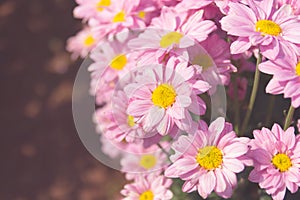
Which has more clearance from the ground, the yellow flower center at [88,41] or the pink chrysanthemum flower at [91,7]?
the pink chrysanthemum flower at [91,7]

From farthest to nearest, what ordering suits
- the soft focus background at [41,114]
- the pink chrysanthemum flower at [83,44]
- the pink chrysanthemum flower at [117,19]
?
the soft focus background at [41,114] → the pink chrysanthemum flower at [83,44] → the pink chrysanthemum flower at [117,19]

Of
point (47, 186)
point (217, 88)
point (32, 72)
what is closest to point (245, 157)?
point (217, 88)

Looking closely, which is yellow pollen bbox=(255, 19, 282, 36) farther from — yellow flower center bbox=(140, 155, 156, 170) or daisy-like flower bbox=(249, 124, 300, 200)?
yellow flower center bbox=(140, 155, 156, 170)

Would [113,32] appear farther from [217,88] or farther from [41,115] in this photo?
[41,115]

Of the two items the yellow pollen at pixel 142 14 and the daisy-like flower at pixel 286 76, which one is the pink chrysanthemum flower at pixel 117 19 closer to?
the yellow pollen at pixel 142 14

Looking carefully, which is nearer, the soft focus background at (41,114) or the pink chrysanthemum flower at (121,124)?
the pink chrysanthemum flower at (121,124)

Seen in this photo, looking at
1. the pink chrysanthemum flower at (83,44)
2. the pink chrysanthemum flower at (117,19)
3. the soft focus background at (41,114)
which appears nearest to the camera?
the pink chrysanthemum flower at (117,19)

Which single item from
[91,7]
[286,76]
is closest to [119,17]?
[91,7]

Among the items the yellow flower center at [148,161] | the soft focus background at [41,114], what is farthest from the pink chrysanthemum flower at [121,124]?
the soft focus background at [41,114]

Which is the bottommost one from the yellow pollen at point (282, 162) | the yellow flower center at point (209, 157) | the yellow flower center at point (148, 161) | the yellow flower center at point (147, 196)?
the yellow flower center at point (148, 161)
